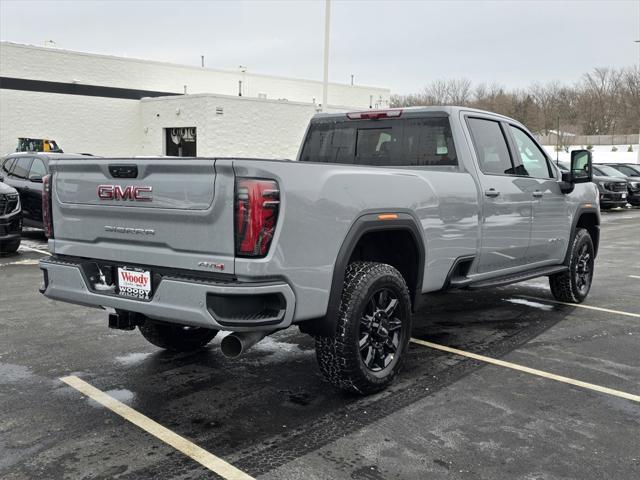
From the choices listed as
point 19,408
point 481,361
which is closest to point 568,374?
point 481,361

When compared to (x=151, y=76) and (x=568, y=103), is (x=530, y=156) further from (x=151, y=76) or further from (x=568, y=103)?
(x=568, y=103)

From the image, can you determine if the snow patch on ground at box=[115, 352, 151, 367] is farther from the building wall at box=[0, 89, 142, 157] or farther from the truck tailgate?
the building wall at box=[0, 89, 142, 157]

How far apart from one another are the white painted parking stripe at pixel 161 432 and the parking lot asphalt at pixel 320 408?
0.14ft

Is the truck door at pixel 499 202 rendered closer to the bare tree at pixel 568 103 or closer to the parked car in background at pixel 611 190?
the parked car in background at pixel 611 190

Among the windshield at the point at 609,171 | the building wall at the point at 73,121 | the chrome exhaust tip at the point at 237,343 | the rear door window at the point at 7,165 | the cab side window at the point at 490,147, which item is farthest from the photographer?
the building wall at the point at 73,121

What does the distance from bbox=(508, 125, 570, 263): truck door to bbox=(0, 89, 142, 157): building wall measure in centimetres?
2662

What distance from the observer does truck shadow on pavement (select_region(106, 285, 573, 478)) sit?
368 cm

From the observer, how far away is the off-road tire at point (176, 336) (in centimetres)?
521

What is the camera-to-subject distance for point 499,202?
5.62m

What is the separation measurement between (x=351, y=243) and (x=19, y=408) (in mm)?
2397

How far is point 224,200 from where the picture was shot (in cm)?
349

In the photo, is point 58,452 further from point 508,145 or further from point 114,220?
point 508,145

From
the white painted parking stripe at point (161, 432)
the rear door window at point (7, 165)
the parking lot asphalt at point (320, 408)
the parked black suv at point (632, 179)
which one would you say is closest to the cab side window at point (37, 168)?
the rear door window at point (7, 165)

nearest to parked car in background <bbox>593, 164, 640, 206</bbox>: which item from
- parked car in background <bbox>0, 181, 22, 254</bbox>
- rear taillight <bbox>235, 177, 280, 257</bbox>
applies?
parked car in background <bbox>0, 181, 22, 254</bbox>
